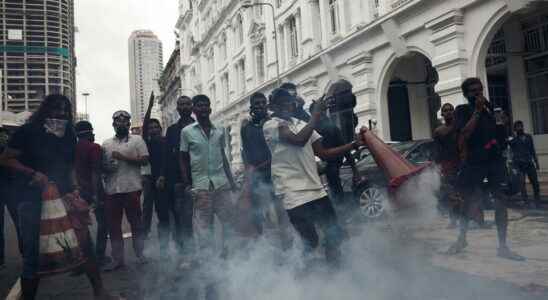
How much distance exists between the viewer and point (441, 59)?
12.5 meters

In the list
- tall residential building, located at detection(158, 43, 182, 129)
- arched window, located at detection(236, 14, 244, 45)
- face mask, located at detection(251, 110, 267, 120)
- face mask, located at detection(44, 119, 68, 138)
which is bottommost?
face mask, located at detection(44, 119, 68, 138)

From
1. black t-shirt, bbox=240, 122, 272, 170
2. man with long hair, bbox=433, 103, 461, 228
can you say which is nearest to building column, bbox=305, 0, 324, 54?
man with long hair, bbox=433, 103, 461, 228

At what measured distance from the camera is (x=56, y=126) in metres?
3.58

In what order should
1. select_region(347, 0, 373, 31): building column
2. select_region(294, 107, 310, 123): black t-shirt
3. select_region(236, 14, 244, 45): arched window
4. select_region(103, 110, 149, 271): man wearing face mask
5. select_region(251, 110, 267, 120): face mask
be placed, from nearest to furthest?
1. select_region(294, 107, 310, 123): black t-shirt
2. select_region(251, 110, 267, 120): face mask
3. select_region(103, 110, 149, 271): man wearing face mask
4. select_region(347, 0, 373, 31): building column
5. select_region(236, 14, 244, 45): arched window

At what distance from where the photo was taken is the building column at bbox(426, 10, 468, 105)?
39.2ft

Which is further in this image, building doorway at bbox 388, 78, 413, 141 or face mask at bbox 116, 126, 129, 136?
building doorway at bbox 388, 78, 413, 141

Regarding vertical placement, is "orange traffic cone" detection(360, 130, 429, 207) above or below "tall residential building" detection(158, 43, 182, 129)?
below

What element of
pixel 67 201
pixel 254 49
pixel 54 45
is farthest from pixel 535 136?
pixel 54 45

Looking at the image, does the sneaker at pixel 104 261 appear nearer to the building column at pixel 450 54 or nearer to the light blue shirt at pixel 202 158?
the light blue shirt at pixel 202 158

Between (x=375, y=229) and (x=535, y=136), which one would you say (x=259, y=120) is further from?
(x=535, y=136)

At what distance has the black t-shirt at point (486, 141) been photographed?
Answer: 459 cm

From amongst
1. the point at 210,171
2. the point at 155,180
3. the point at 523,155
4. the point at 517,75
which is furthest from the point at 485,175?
the point at 517,75

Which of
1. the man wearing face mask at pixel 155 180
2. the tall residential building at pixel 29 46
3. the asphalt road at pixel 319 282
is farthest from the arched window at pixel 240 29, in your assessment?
the tall residential building at pixel 29 46

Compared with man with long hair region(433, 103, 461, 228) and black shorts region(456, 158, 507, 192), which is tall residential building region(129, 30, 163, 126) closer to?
man with long hair region(433, 103, 461, 228)
